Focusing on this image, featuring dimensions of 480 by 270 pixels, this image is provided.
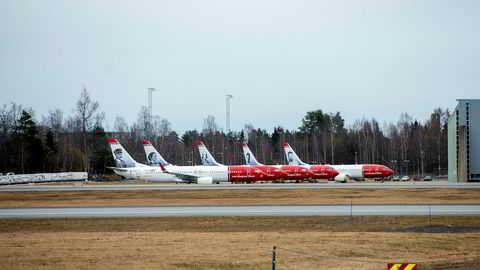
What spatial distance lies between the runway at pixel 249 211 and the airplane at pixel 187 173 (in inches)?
1518

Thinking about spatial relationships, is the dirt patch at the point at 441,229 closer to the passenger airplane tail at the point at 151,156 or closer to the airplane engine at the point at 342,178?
the airplane engine at the point at 342,178

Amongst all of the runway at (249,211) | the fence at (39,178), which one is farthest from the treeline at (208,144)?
the runway at (249,211)

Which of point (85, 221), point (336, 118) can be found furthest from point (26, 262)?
point (336, 118)

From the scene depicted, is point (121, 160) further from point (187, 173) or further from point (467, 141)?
point (467, 141)

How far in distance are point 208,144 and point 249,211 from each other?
382 feet

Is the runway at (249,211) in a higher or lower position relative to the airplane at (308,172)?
lower

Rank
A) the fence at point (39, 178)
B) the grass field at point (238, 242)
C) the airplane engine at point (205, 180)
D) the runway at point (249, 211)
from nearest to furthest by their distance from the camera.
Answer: the grass field at point (238, 242), the runway at point (249, 211), the airplane engine at point (205, 180), the fence at point (39, 178)

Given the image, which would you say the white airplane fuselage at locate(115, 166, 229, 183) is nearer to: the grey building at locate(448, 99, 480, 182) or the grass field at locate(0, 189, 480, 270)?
the grey building at locate(448, 99, 480, 182)

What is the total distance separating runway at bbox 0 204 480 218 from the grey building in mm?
34715

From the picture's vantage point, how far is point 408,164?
124 meters

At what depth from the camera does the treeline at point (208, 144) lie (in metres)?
108

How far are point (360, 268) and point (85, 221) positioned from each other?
681 inches

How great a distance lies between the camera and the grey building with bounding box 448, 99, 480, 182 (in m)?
69.2

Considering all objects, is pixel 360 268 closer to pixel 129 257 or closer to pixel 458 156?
pixel 129 257
